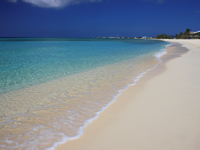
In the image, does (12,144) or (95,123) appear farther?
(95,123)

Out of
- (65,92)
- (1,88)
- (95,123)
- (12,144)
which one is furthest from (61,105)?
(1,88)

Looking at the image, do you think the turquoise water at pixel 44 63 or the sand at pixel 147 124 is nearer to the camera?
the sand at pixel 147 124

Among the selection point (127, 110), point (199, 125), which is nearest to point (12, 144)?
point (127, 110)

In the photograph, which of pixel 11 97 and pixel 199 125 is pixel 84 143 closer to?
pixel 199 125

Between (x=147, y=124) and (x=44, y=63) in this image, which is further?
(x=44, y=63)

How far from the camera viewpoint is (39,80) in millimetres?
6539

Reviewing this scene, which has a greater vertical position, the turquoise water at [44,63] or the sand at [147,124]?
the turquoise water at [44,63]

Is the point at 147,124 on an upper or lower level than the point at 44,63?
lower

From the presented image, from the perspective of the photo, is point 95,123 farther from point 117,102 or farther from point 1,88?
point 1,88

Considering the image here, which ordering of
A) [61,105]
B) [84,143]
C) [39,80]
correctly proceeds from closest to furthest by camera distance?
[84,143], [61,105], [39,80]

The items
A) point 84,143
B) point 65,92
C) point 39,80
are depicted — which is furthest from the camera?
point 39,80

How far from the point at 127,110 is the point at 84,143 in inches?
59.7

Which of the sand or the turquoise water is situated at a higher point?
the turquoise water

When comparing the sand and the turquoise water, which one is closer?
the sand
